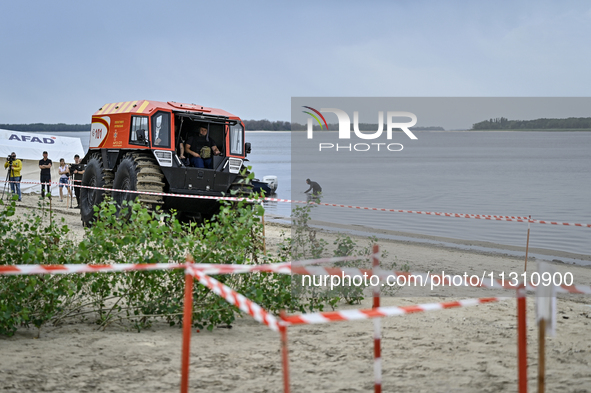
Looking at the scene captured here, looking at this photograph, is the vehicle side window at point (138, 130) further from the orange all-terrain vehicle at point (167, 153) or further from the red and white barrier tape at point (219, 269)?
the red and white barrier tape at point (219, 269)

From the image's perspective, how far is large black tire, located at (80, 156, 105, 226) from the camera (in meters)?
14.3

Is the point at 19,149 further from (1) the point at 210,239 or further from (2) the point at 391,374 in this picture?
(2) the point at 391,374

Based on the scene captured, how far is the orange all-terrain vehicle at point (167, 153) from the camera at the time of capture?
41.4 ft

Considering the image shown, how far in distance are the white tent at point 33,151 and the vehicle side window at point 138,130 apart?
11.4 meters

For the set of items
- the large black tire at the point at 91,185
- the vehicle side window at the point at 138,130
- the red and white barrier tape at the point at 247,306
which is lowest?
the red and white barrier tape at the point at 247,306

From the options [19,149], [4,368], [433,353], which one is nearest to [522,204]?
[19,149]

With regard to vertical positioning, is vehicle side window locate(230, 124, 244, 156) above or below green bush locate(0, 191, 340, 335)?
above

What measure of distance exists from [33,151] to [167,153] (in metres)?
13.4

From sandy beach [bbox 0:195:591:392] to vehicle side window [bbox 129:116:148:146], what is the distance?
726 cm

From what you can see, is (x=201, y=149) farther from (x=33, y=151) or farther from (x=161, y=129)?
(x=33, y=151)

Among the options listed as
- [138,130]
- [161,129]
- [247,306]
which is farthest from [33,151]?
[247,306]

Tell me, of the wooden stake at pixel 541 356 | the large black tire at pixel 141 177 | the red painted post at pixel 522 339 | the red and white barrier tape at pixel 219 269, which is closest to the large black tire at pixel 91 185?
the large black tire at pixel 141 177

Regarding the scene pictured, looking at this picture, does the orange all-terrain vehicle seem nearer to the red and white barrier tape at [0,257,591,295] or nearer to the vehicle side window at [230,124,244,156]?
the vehicle side window at [230,124,244,156]

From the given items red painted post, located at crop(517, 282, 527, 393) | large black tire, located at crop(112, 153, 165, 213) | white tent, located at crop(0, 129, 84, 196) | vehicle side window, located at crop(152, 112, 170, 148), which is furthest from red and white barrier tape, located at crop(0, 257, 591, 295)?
white tent, located at crop(0, 129, 84, 196)
